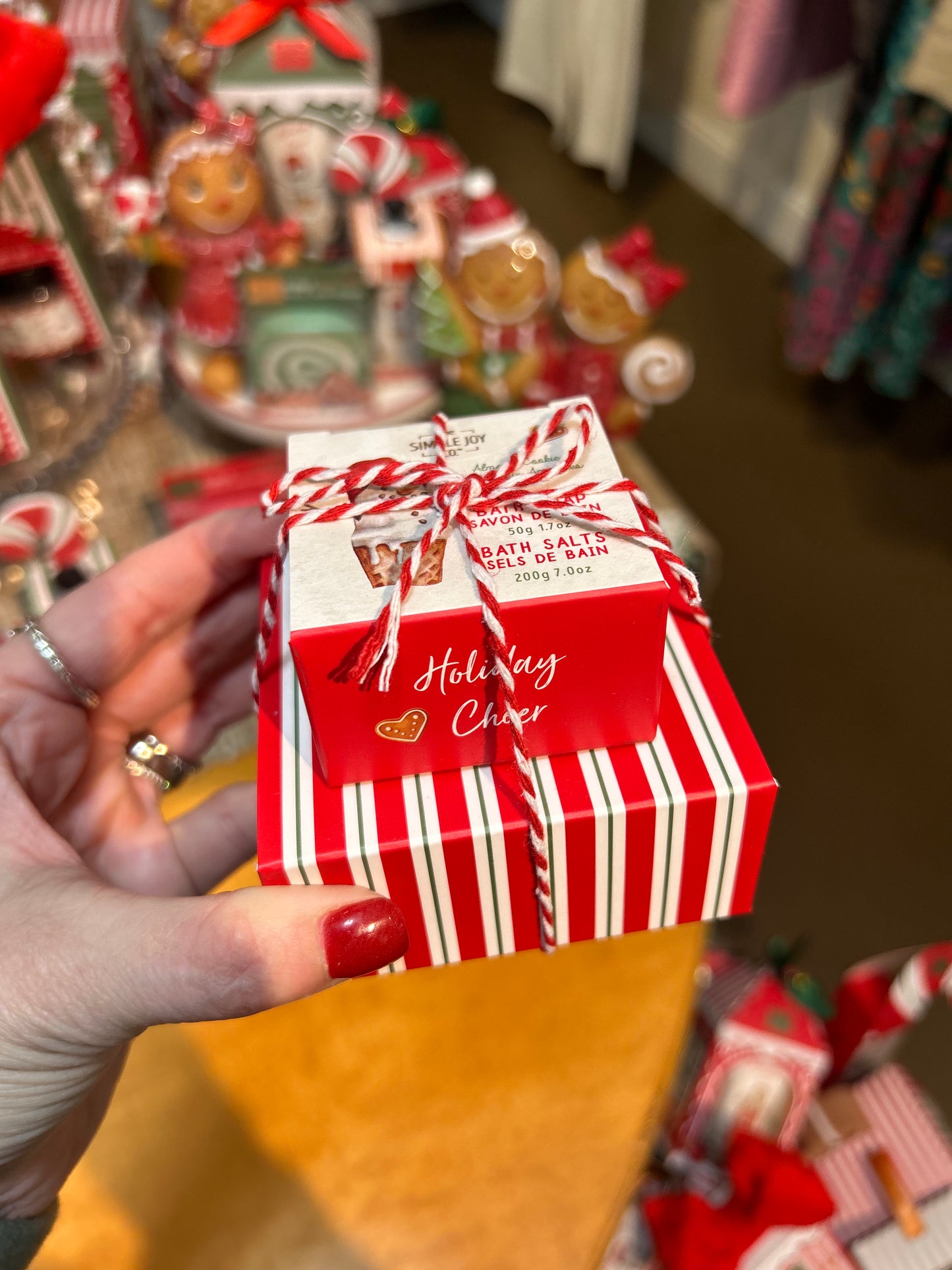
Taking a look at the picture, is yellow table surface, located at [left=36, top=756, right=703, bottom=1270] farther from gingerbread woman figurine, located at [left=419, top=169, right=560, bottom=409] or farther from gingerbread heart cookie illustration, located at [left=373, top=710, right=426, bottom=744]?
gingerbread woman figurine, located at [left=419, top=169, right=560, bottom=409]

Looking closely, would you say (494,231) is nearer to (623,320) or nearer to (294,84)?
(623,320)

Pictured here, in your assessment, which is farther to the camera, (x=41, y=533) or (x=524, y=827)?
(x=41, y=533)

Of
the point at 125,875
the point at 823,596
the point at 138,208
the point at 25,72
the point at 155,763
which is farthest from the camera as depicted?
the point at 823,596

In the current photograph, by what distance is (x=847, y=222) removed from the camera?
2184 mm

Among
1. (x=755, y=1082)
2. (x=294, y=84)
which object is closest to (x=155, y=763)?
(x=755, y=1082)

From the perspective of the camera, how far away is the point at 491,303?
146 cm

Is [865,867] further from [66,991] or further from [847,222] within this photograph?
[847,222]

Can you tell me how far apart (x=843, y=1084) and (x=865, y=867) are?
0.32 meters

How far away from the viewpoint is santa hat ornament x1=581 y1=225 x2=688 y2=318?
1448mm

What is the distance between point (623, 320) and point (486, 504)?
908 millimetres

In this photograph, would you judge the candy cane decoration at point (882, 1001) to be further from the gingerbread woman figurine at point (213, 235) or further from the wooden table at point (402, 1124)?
the gingerbread woman figurine at point (213, 235)

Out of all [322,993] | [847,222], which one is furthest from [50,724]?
[847,222]

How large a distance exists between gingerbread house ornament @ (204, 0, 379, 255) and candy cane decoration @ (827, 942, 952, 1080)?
5.10ft

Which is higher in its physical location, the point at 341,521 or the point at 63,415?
the point at 341,521
